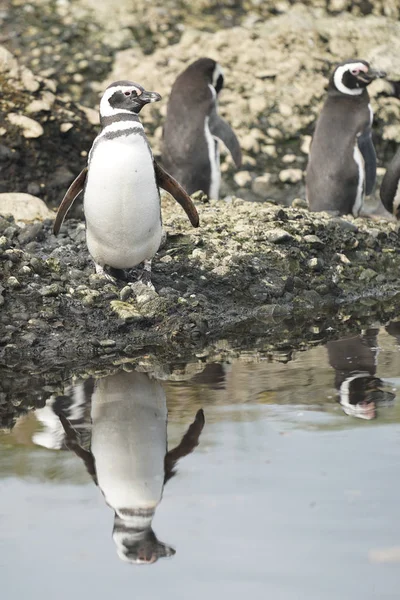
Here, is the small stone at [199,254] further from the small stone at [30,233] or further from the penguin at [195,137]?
the penguin at [195,137]

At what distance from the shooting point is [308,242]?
20.2 ft

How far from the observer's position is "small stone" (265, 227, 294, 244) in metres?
6.04

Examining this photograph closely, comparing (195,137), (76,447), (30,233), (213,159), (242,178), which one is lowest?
(242,178)

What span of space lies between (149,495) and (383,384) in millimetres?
1475

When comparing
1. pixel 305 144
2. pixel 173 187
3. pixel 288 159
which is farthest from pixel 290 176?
pixel 173 187

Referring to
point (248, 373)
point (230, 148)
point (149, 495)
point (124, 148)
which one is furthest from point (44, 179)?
point (149, 495)

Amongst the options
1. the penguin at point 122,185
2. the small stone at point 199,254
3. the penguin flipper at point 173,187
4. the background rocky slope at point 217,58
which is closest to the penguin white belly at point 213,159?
the background rocky slope at point 217,58

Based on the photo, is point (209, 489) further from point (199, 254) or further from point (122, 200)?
point (199, 254)

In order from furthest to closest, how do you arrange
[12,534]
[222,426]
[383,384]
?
[383,384] → [222,426] → [12,534]

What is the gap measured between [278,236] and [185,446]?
9.23 ft

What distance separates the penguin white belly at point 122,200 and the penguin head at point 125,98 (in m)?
0.19

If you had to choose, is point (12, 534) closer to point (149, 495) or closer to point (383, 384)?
point (149, 495)

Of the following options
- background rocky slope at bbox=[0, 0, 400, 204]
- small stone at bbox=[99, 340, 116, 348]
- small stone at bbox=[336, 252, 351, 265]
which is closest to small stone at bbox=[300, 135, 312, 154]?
background rocky slope at bbox=[0, 0, 400, 204]

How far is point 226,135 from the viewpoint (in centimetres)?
809
